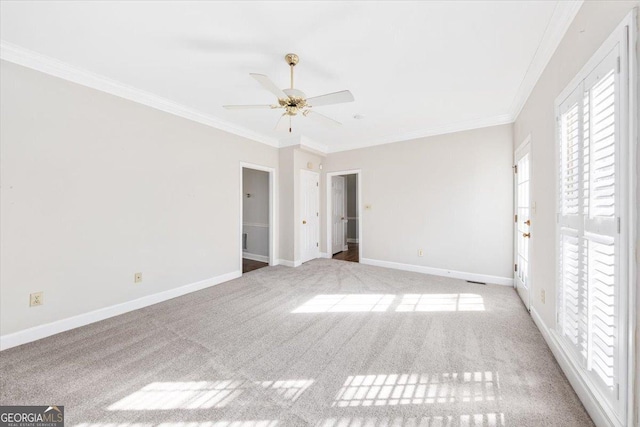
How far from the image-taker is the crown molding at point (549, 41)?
5.51 feet

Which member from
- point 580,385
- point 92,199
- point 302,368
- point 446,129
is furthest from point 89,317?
point 446,129

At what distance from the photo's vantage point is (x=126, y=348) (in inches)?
83.8

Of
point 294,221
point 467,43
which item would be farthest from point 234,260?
point 467,43

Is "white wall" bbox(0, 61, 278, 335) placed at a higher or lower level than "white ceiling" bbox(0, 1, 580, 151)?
lower

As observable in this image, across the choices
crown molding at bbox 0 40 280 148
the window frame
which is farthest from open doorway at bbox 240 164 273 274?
the window frame

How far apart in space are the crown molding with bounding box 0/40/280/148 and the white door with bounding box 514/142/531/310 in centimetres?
426

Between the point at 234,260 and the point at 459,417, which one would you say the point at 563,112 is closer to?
the point at 459,417

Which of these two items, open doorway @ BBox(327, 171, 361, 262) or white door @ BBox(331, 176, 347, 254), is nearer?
open doorway @ BBox(327, 171, 361, 262)

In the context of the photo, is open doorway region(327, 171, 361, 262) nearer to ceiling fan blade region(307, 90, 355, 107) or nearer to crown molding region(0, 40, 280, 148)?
crown molding region(0, 40, 280, 148)

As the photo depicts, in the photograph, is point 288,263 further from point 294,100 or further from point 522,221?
A: point 522,221

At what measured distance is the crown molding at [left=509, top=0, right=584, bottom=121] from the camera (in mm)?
1678

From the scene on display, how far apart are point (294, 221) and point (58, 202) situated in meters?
3.31

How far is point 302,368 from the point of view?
185 centimetres

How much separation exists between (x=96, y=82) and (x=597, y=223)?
4.39m
